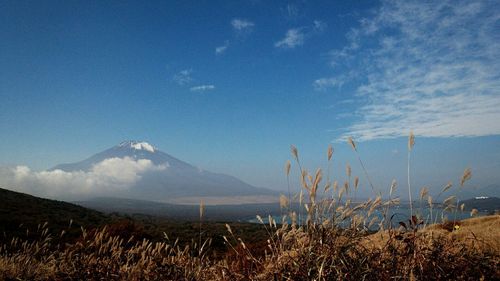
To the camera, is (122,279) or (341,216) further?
(122,279)

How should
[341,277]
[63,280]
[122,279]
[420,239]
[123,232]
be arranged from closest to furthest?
1. [341,277]
2. [420,239]
3. [122,279]
4. [63,280]
5. [123,232]

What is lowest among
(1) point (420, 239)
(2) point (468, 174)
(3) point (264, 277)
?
(3) point (264, 277)

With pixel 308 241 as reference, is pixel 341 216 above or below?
above

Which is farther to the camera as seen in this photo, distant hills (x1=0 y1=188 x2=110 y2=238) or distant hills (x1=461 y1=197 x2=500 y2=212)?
distant hills (x1=0 y1=188 x2=110 y2=238)

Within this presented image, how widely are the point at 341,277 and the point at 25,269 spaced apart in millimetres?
5928

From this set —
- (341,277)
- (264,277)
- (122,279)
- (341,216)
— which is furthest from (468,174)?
(122,279)

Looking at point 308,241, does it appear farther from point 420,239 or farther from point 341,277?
point 420,239

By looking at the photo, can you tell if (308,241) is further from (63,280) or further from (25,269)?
(25,269)

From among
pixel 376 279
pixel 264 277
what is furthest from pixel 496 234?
pixel 264 277

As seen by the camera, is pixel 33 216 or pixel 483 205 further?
pixel 483 205

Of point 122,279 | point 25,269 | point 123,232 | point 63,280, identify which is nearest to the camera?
point 122,279

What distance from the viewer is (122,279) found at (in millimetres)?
5059

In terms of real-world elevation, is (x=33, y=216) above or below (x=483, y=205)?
above

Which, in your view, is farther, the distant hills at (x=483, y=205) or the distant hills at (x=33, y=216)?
the distant hills at (x=33, y=216)
